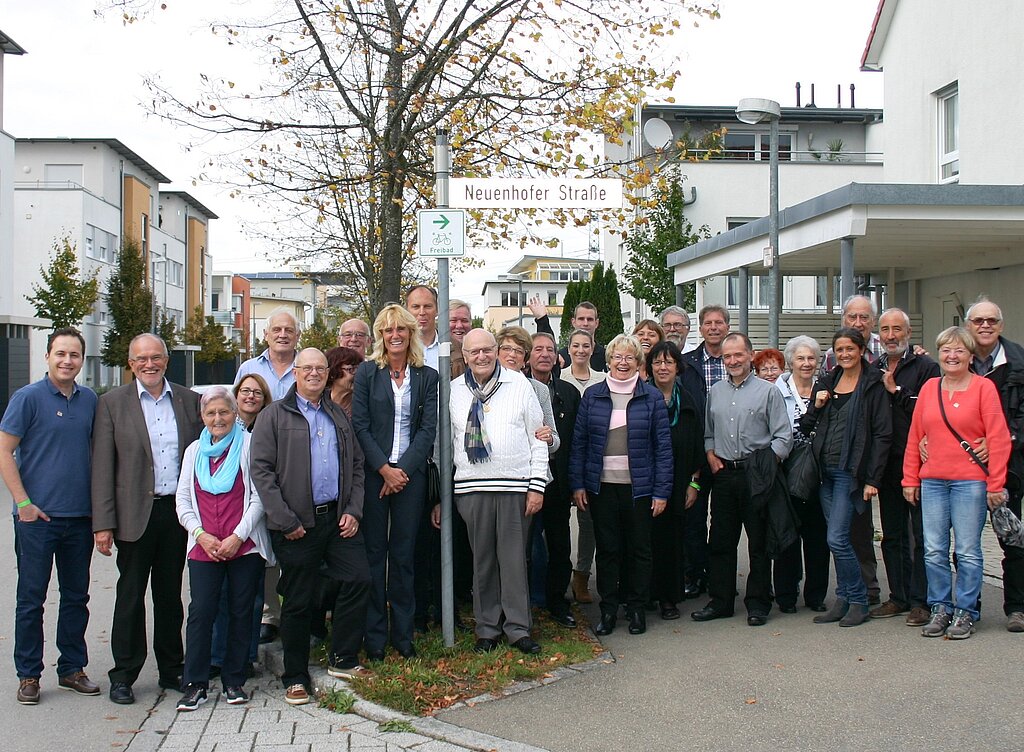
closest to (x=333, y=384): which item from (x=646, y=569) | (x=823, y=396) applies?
(x=646, y=569)

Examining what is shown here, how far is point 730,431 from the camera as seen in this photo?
7.02 meters

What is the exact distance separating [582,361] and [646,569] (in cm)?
154

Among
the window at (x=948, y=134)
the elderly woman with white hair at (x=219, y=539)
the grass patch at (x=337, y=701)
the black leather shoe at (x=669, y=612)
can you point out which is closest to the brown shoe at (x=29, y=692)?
the elderly woman with white hair at (x=219, y=539)

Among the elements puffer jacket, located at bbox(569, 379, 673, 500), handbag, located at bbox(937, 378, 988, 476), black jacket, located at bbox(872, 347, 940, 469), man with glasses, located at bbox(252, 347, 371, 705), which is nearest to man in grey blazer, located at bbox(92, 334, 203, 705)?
man with glasses, located at bbox(252, 347, 371, 705)

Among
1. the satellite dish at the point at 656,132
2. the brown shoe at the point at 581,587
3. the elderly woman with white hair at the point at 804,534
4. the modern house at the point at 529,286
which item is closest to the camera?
the elderly woman with white hair at the point at 804,534

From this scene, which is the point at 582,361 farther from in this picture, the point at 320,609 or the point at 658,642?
the point at 320,609

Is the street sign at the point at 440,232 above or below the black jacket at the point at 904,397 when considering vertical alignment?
above

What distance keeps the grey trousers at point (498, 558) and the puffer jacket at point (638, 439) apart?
0.71 meters

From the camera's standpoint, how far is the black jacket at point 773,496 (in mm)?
6840

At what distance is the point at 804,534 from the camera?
7328 mm

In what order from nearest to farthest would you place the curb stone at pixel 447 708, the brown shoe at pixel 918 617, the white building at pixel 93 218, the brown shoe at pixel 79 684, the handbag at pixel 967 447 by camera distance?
the curb stone at pixel 447 708 → the brown shoe at pixel 79 684 → the handbag at pixel 967 447 → the brown shoe at pixel 918 617 → the white building at pixel 93 218

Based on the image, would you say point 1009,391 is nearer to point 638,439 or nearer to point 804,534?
point 804,534

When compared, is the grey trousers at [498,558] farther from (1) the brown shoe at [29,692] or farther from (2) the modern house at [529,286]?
(2) the modern house at [529,286]

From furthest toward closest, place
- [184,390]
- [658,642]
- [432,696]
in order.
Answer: [658,642] < [184,390] < [432,696]
